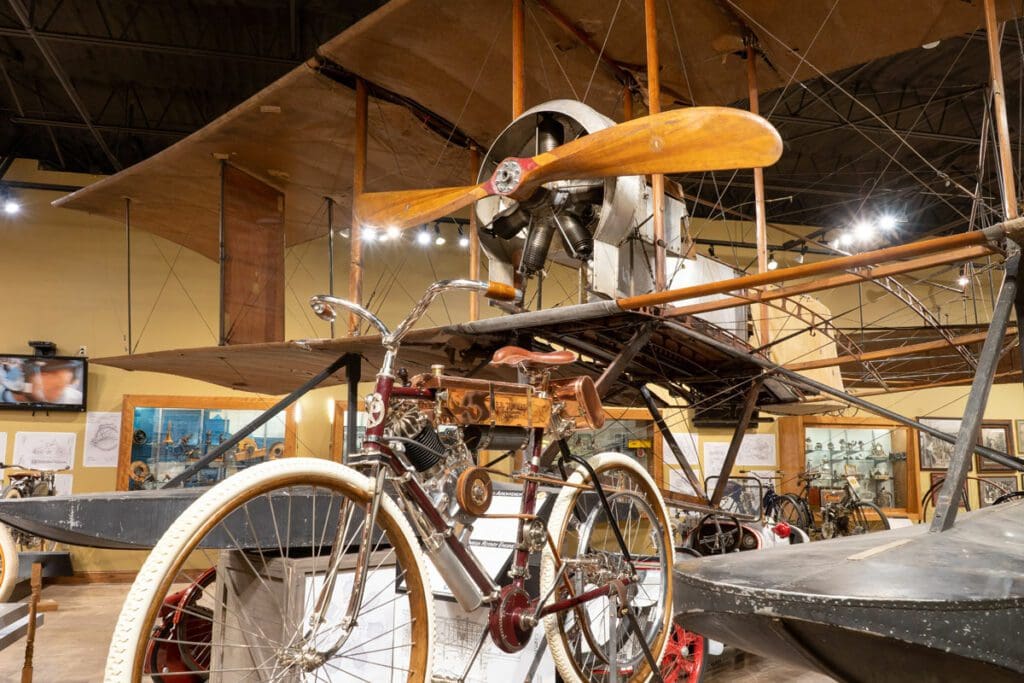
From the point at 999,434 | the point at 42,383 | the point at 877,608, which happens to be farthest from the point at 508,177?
the point at 999,434

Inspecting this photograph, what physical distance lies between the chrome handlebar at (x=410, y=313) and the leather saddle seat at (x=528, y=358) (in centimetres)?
19

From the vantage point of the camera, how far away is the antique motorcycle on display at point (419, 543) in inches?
63.2

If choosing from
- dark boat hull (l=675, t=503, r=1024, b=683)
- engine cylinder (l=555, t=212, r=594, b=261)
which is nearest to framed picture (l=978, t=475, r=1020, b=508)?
engine cylinder (l=555, t=212, r=594, b=261)

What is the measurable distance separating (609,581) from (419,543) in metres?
0.90

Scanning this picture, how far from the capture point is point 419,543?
1991 mm

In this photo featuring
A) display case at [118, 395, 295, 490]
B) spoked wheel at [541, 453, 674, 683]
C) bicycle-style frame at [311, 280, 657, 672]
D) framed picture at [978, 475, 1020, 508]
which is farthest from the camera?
framed picture at [978, 475, 1020, 508]

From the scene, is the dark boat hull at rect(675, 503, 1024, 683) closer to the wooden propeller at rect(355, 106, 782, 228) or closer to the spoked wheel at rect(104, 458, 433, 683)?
the spoked wheel at rect(104, 458, 433, 683)

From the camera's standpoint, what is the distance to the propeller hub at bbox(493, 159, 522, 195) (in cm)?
324

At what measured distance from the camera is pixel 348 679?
287cm

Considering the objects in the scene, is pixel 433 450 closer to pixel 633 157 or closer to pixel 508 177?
pixel 633 157

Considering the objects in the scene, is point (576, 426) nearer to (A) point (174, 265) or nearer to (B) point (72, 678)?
(B) point (72, 678)

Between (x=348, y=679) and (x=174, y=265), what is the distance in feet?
27.8

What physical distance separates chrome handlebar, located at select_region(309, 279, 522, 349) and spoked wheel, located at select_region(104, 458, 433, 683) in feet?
1.30

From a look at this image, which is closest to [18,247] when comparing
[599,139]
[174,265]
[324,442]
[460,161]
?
[174,265]
